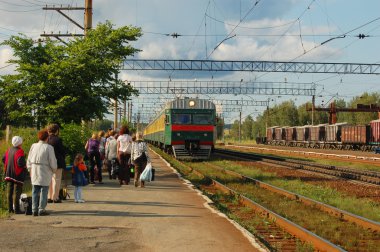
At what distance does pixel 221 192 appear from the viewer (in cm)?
1497

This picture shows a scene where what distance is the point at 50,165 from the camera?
30.4ft

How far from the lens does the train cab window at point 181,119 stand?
28.0m

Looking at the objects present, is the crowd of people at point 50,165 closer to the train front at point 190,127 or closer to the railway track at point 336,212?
the railway track at point 336,212

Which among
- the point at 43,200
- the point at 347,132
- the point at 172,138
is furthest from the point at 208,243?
the point at 347,132

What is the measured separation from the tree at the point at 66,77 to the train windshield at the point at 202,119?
32.3 ft

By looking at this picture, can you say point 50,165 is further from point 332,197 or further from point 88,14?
point 88,14

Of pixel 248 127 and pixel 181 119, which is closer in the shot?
pixel 181 119

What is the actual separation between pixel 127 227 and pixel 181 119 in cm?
1985

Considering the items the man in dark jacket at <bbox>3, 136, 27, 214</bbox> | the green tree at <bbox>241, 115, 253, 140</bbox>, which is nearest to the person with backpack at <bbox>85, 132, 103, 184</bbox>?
the man in dark jacket at <bbox>3, 136, 27, 214</bbox>

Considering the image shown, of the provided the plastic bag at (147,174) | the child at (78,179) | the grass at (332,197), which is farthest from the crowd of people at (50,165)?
the grass at (332,197)

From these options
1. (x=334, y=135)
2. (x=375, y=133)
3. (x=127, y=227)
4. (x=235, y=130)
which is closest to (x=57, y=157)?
(x=127, y=227)

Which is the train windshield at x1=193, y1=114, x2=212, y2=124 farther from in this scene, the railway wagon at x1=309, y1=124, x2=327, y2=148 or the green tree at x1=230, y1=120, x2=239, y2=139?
the green tree at x1=230, y1=120, x2=239, y2=139

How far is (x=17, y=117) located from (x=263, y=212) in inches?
403

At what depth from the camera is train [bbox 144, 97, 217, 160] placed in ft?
91.2
